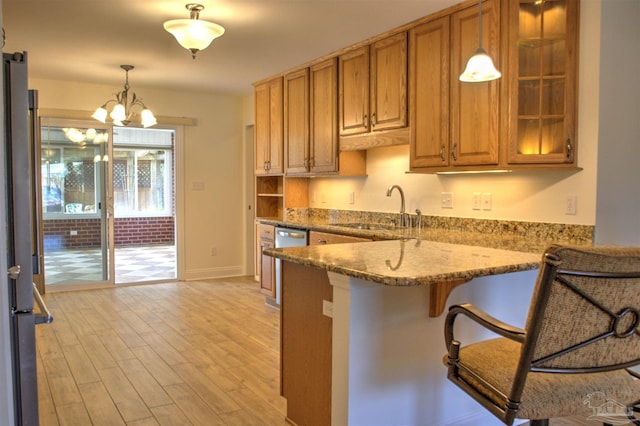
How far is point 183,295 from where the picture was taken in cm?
559

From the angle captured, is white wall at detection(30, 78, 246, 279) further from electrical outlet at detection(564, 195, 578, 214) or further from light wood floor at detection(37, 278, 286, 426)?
electrical outlet at detection(564, 195, 578, 214)

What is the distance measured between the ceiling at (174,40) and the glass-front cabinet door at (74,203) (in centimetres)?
77

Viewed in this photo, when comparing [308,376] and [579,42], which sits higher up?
[579,42]

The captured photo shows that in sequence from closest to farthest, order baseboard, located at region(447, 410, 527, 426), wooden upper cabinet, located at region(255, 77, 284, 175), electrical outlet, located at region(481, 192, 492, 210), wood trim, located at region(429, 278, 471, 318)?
wood trim, located at region(429, 278, 471, 318) → baseboard, located at region(447, 410, 527, 426) → electrical outlet, located at region(481, 192, 492, 210) → wooden upper cabinet, located at region(255, 77, 284, 175)

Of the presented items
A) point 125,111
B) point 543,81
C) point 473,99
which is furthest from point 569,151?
point 125,111

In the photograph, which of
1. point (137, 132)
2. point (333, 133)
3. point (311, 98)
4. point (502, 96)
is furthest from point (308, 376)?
point (137, 132)

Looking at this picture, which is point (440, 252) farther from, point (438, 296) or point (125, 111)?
point (125, 111)

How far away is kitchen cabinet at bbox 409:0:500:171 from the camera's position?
3.11m

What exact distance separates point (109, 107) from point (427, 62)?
13.4 feet

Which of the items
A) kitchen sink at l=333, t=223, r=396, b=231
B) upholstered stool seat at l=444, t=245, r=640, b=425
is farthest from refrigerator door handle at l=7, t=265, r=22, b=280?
kitchen sink at l=333, t=223, r=396, b=231

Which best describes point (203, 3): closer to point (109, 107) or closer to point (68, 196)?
point (109, 107)

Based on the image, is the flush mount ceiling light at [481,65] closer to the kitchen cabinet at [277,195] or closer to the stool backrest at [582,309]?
the stool backrest at [582,309]

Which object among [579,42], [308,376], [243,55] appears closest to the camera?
[308,376]

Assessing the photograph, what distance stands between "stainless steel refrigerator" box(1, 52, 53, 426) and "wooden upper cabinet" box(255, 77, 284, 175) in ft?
12.0
